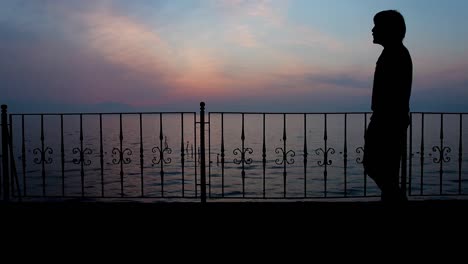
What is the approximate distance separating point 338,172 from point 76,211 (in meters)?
29.8

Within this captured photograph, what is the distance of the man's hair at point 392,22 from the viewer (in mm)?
3039

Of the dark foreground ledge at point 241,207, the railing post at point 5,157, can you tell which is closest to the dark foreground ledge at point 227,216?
the dark foreground ledge at point 241,207

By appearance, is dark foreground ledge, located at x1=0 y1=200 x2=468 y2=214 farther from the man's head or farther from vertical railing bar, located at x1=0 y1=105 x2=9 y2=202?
the man's head

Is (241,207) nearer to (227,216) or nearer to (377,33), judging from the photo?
(227,216)

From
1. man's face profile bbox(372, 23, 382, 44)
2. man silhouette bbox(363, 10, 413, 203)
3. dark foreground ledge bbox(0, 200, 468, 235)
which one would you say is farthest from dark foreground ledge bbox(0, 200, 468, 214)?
man's face profile bbox(372, 23, 382, 44)

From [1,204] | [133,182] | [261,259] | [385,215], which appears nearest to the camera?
[261,259]

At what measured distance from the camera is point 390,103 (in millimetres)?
3020

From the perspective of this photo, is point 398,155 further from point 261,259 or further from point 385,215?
point 261,259

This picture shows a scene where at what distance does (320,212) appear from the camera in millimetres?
4297

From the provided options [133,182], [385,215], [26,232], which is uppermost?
[385,215]

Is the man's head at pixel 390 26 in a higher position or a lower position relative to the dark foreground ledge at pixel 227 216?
higher

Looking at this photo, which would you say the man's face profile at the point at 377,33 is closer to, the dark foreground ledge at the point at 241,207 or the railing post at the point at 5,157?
the dark foreground ledge at the point at 241,207

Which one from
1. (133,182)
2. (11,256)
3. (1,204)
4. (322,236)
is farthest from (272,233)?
(133,182)

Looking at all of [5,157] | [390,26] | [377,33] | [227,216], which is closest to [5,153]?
[5,157]
